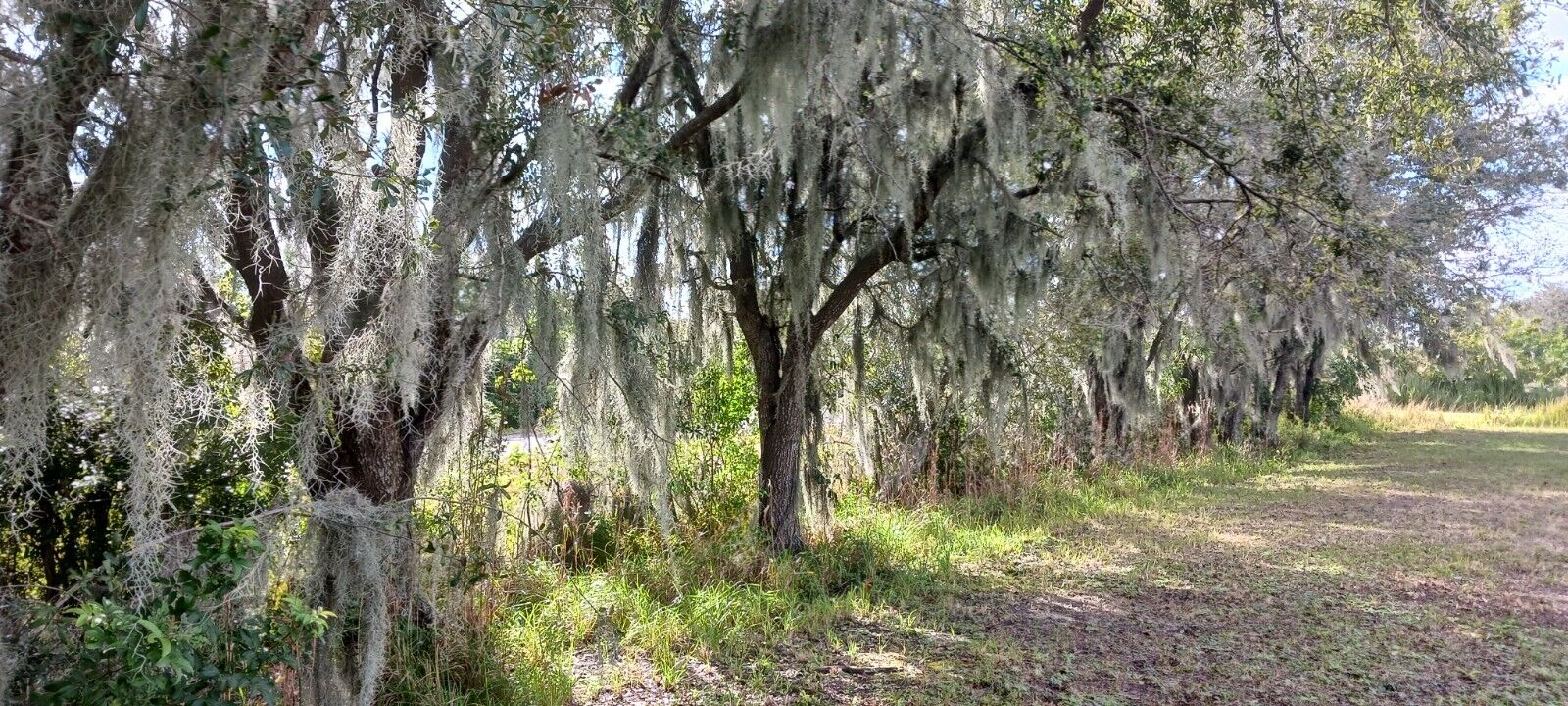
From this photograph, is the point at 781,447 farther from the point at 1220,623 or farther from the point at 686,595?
the point at 1220,623

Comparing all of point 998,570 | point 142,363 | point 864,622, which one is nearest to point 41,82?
point 142,363

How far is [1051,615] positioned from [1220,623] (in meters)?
0.82

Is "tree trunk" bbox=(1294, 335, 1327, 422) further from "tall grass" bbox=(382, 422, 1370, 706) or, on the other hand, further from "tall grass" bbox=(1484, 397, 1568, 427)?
"tall grass" bbox=(382, 422, 1370, 706)

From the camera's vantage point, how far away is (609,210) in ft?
11.9

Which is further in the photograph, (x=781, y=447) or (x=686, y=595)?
(x=781, y=447)

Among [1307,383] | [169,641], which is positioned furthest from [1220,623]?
[1307,383]

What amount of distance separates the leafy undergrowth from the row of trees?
21.2 inches

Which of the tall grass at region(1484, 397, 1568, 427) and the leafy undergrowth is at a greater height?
the tall grass at region(1484, 397, 1568, 427)

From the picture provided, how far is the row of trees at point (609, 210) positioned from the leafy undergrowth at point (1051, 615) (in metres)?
0.54

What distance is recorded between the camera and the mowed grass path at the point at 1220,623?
355 centimetres

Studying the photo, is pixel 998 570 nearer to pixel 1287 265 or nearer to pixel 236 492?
pixel 1287 265

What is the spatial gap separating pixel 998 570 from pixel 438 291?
12.7 feet

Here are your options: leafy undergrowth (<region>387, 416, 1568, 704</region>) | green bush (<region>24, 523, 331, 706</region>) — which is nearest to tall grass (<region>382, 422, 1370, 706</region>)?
leafy undergrowth (<region>387, 416, 1568, 704</region>)

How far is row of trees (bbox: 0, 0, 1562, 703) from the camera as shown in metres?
2.15
